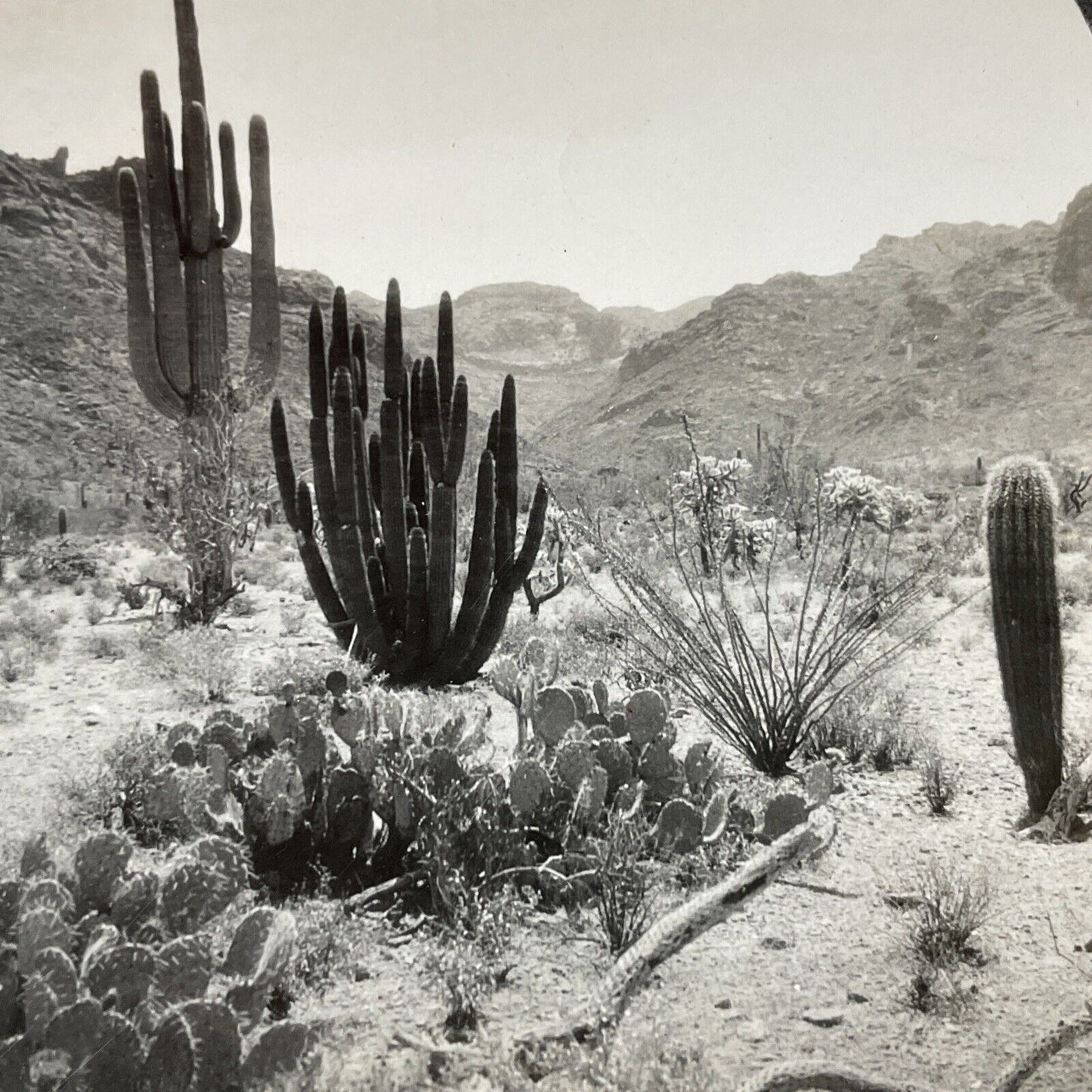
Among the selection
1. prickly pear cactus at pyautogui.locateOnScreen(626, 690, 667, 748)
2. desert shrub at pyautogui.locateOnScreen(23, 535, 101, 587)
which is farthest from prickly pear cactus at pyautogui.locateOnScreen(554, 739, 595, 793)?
desert shrub at pyautogui.locateOnScreen(23, 535, 101, 587)

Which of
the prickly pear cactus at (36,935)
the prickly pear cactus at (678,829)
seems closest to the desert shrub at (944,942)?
the prickly pear cactus at (678,829)

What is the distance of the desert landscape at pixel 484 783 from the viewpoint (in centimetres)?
279

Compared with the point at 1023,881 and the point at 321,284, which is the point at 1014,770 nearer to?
the point at 1023,881

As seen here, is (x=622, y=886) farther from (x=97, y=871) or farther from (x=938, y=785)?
(x=938, y=785)

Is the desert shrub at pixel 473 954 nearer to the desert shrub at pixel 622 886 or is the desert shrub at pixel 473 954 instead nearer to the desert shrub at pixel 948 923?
the desert shrub at pixel 622 886

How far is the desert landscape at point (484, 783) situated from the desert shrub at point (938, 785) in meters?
0.05

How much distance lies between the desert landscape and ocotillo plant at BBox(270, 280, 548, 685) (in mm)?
39

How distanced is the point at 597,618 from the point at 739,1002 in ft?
23.4

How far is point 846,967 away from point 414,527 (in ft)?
17.8

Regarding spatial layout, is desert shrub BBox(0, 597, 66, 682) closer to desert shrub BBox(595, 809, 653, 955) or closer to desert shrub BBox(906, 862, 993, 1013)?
desert shrub BBox(595, 809, 653, 955)

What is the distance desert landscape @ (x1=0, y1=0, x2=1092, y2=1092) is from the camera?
9.14 ft

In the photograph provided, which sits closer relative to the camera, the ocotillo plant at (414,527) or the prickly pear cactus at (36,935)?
the prickly pear cactus at (36,935)

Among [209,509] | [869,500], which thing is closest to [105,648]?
[209,509]

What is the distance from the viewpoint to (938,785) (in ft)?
16.4
